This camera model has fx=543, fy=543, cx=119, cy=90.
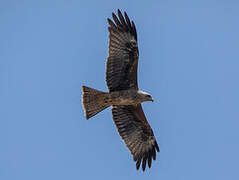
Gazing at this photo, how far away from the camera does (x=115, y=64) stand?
14.2 meters

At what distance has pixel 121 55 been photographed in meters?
14.3

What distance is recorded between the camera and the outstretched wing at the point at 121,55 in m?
14.2

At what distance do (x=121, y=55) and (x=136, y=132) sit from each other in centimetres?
234

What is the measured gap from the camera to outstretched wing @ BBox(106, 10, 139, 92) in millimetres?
14234

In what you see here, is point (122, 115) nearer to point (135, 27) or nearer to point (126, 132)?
point (126, 132)

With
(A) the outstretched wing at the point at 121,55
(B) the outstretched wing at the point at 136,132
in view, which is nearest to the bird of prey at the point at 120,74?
(A) the outstretched wing at the point at 121,55

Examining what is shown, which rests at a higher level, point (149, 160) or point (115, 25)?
point (115, 25)

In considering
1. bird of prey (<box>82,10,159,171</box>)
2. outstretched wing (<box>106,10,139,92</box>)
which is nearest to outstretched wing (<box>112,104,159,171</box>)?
bird of prey (<box>82,10,159,171</box>)

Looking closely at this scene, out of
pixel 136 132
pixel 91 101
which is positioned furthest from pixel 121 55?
pixel 136 132

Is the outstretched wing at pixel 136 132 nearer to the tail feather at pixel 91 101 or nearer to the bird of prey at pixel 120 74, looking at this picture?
the bird of prey at pixel 120 74

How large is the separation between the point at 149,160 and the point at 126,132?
100 cm

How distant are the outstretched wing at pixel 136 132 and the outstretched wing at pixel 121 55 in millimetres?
953

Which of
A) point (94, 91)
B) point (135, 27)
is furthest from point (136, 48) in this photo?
point (94, 91)

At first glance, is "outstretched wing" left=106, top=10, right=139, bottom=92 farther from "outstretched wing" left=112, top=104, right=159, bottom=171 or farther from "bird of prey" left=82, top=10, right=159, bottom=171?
"outstretched wing" left=112, top=104, right=159, bottom=171
